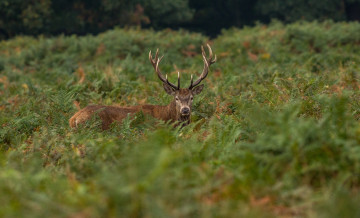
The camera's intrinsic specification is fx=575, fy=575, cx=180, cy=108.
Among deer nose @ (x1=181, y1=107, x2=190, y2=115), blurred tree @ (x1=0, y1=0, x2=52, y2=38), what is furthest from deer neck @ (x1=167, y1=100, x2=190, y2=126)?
blurred tree @ (x1=0, y1=0, x2=52, y2=38)

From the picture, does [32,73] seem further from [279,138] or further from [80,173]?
[279,138]

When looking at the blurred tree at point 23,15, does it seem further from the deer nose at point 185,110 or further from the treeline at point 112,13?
the deer nose at point 185,110

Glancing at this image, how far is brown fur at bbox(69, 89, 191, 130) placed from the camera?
8398 millimetres

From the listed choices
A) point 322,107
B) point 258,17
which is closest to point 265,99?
point 322,107

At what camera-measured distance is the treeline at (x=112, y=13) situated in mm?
29938

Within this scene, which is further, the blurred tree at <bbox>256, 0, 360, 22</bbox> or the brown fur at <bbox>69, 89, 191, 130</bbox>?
the blurred tree at <bbox>256, 0, 360, 22</bbox>

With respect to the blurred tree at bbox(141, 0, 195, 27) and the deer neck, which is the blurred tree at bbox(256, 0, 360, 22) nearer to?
the blurred tree at bbox(141, 0, 195, 27)

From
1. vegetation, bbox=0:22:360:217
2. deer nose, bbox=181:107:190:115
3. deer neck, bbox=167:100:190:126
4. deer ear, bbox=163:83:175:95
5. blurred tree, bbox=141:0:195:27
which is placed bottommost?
blurred tree, bbox=141:0:195:27

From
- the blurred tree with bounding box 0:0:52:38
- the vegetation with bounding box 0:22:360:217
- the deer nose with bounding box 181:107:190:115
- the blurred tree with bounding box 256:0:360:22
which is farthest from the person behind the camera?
the blurred tree with bounding box 256:0:360:22

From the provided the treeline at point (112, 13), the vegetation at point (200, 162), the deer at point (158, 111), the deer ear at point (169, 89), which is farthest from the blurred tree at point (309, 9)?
the deer at point (158, 111)

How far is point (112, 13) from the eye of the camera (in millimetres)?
32906

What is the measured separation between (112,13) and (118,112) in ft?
81.6

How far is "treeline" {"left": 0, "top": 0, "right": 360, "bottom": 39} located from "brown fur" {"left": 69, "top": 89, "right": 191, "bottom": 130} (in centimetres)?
2091

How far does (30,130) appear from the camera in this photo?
8.34 metres
